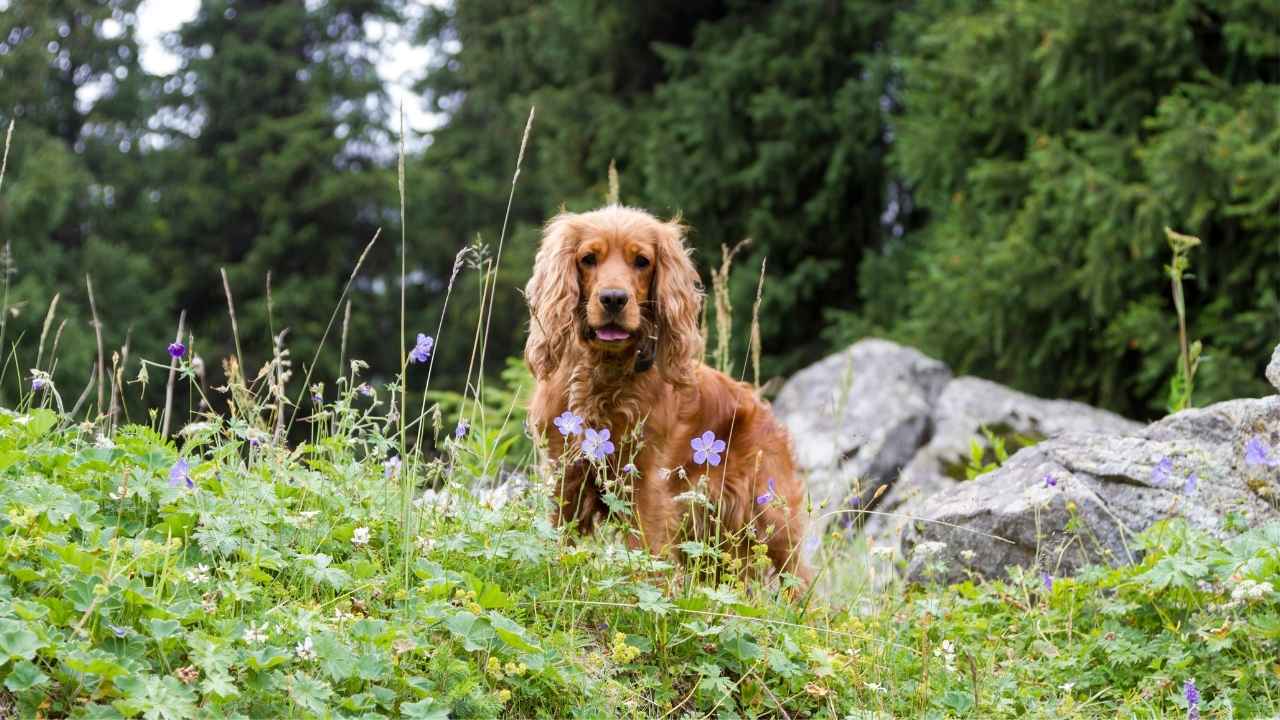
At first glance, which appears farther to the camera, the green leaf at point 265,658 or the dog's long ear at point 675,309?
the dog's long ear at point 675,309

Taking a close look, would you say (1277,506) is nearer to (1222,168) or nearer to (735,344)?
(1222,168)

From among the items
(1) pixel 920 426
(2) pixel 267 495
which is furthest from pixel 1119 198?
(2) pixel 267 495

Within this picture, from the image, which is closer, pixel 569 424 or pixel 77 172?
pixel 569 424

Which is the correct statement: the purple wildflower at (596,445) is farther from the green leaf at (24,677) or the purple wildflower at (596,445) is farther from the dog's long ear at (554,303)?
the green leaf at (24,677)

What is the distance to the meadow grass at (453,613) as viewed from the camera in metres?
2.44

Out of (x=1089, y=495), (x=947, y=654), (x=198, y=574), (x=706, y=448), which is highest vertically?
(x=706, y=448)

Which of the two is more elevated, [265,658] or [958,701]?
[265,658]

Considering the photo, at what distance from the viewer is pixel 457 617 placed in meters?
2.62

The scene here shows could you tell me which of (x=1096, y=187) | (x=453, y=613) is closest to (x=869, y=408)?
(x=1096, y=187)

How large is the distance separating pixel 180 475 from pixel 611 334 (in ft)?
4.64

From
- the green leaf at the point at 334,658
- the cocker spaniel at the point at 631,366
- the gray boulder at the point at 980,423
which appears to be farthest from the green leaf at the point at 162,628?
the gray boulder at the point at 980,423

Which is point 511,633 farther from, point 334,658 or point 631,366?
point 631,366

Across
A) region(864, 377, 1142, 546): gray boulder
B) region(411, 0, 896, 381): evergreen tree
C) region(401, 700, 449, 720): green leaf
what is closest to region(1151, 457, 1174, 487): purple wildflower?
region(401, 700, 449, 720): green leaf

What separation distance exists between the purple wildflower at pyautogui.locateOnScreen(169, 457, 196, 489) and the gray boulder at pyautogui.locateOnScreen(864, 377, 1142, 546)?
454cm
